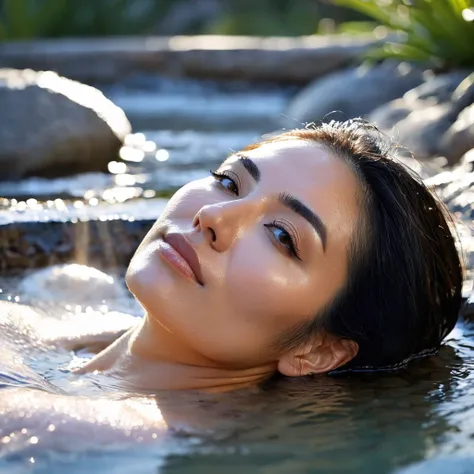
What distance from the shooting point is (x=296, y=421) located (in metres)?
2.37

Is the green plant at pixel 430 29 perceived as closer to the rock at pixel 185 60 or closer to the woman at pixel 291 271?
the rock at pixel 185 60

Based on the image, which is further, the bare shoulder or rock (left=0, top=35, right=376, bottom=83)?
rock (left=0, top=35, right=376, bottom=83)

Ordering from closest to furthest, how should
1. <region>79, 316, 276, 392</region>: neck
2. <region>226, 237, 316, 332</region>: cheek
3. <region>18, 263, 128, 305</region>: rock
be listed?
<region>226, 237, 316, 332</region>: cheek → <region>79, 316, 276, 392</region>: neck → <region>18, 263, 128, 305</region>: rock

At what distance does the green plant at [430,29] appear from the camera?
285 inches

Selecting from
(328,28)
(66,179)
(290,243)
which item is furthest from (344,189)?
(328,28)

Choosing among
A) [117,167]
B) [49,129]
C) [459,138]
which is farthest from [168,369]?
[117,167]

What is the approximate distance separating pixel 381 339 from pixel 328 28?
12.2 meters

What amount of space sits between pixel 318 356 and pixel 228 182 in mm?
531

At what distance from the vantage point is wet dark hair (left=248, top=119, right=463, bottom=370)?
2648 mm

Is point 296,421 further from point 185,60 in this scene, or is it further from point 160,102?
point 185,60

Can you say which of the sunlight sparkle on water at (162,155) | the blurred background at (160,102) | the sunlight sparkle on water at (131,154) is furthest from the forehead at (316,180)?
the sunlight sparkle on water at (162,155)

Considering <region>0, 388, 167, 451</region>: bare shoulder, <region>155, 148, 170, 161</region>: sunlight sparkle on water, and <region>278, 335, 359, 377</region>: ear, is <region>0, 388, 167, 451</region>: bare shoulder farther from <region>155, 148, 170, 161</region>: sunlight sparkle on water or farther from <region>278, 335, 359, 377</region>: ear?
<region>155, 148, 170, 161</region>: sunlight sparkle on water

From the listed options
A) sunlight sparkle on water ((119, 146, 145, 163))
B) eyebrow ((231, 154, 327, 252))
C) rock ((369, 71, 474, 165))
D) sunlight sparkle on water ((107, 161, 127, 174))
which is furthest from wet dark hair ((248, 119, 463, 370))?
sunlight sparkle on water ((119, 146, 145, 163))

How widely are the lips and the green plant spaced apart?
4845 millimetres
